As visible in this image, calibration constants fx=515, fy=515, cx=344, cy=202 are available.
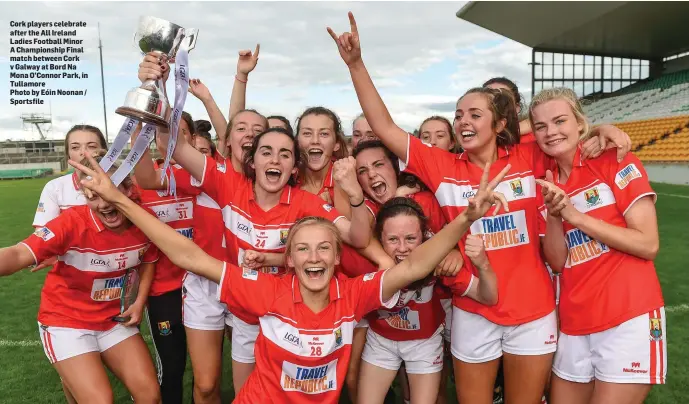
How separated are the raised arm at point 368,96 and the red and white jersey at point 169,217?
1.38 meters

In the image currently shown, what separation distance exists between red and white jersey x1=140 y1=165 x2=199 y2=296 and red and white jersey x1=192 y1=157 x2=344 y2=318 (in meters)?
0.43

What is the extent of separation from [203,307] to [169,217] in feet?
2.11

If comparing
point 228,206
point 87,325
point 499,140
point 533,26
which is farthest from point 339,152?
point 533,26

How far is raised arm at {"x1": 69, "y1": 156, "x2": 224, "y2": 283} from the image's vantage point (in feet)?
7.59

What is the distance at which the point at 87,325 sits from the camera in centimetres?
295

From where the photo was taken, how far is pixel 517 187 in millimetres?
2553

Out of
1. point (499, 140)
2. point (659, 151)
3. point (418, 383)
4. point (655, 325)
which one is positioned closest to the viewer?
point (655, 325)

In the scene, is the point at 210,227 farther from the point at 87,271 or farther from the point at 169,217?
the point at 87,271

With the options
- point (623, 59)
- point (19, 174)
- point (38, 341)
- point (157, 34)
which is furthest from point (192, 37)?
point (623, 59)

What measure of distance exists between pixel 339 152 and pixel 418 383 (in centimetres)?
156

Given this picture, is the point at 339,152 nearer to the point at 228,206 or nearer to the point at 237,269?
the point at 228,206

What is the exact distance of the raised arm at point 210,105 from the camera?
4066mm

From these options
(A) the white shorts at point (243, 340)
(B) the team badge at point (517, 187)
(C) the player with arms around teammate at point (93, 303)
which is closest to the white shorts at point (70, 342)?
(C) the player with arms around teammate at point (93, 303)

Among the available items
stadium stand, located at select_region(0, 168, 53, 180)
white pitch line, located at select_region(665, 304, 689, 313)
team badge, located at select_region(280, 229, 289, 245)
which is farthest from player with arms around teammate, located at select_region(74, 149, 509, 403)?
stadium stand, located at select_region(0, 168, 53, 180)
